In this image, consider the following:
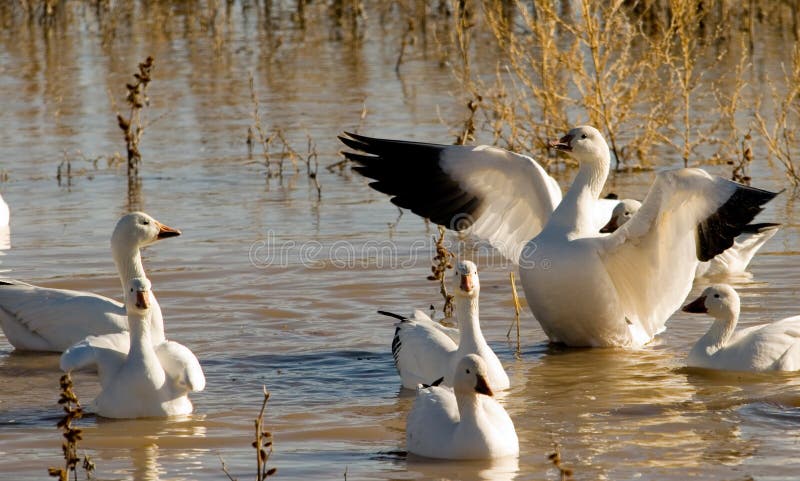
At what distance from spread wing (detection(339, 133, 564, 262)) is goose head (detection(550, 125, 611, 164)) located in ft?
0.75

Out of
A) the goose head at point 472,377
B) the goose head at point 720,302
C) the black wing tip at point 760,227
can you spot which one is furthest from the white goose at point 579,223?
the goose head at point 472,377

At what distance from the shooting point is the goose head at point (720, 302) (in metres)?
7.77

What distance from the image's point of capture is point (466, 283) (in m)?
7.24

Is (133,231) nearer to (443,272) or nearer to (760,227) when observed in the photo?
(443,272)

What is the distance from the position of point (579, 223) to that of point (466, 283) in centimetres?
121

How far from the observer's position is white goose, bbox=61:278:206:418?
671 cm

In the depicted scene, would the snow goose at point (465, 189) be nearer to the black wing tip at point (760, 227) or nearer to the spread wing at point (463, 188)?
the spread wing at point (463, 188)

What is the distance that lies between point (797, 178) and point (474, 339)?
Answer: 5811mm

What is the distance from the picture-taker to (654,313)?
8.32m

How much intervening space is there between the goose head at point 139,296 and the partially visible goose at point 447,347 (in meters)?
1.37

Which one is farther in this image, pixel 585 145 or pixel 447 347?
pixel 585 145

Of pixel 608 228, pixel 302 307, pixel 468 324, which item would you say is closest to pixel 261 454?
pixel 468 324

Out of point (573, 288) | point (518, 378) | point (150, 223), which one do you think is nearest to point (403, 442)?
point (518, 378)

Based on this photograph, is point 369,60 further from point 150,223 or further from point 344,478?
point 344,478
